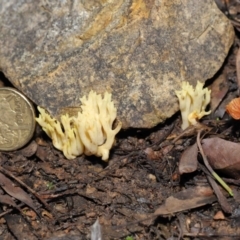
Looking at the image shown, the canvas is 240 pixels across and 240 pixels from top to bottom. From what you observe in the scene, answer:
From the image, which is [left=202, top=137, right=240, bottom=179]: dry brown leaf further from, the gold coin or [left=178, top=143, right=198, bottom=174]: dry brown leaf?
the gold coin

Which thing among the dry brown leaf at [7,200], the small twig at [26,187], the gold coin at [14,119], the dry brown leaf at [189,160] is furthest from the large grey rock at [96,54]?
the dry brown leaf at [7,200]

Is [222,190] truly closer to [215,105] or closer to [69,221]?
[215,105]

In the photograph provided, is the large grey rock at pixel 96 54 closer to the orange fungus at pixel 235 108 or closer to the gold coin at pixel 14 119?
the gold coin at pixel 14 119

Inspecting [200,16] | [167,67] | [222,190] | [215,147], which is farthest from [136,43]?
[222,190]

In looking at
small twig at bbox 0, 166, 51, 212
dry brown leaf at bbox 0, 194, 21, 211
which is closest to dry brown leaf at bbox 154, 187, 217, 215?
small twig at bbox 0, 166, 51, 212

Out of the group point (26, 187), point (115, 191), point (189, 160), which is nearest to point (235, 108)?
point (189, 160)

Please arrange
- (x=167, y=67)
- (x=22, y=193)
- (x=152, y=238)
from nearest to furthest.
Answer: (x=152, y=238) < (x=22, y=193) < (x=167, y=67)
